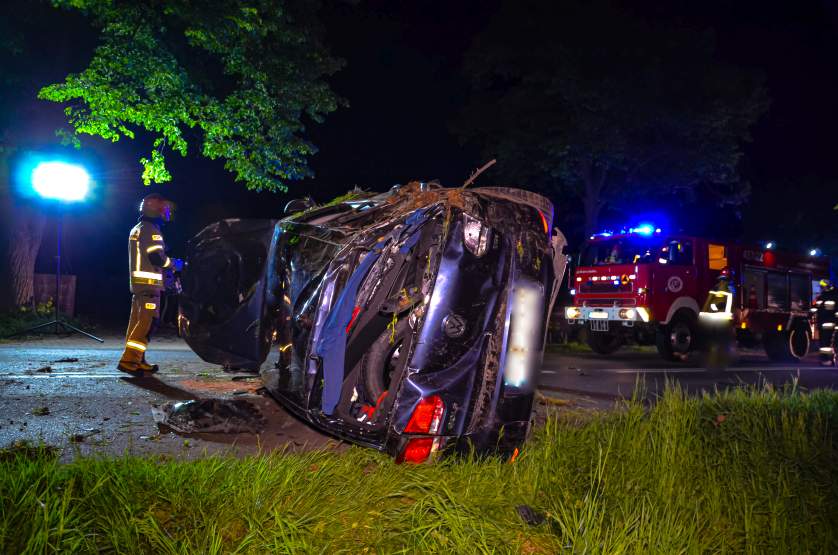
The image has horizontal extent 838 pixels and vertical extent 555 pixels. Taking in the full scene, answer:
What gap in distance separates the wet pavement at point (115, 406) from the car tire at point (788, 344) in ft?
42.0

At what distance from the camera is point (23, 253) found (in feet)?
42.6

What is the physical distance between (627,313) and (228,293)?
29.2 feet

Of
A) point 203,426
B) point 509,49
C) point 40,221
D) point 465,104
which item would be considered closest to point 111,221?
point 40,221

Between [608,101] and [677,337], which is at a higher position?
[608,101]

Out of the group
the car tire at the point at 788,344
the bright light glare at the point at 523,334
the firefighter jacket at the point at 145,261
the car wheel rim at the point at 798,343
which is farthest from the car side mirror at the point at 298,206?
the car wheel rim at the point at 798,343

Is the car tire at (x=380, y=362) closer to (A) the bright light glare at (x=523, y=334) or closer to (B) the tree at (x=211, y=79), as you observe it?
(A) the bright light glare at (x=523, y=334)

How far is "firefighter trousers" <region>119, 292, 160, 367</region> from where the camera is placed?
6383mm

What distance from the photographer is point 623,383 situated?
852cm

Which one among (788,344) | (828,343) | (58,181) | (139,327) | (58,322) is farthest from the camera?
(788,344)

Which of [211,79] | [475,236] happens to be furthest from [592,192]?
[475,236]

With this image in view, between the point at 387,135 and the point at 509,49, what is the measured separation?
636 cm

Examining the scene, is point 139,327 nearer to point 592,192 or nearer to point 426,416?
point 426,416

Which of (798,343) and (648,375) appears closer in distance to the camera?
(648,375)

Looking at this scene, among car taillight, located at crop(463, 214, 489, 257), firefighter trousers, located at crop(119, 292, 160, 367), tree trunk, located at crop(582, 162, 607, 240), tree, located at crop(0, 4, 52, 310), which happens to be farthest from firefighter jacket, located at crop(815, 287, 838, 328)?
tree, located at crop(0, 4, 52, 310)
